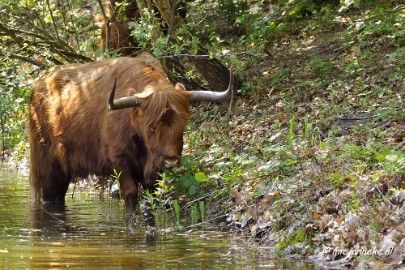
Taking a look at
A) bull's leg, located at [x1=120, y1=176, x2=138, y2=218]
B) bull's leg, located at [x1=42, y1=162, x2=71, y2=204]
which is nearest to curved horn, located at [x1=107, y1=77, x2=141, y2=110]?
bull's leg, located at [x1=120, y1=176, x2=138, y2=218]

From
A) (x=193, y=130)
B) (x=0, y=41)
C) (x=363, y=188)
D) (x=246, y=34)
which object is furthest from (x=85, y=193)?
(x=363, y=188)

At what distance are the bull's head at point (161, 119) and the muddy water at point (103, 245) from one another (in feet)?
2.53

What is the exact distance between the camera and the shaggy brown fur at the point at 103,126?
9.41 metres

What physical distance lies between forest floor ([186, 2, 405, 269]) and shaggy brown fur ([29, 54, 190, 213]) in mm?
802

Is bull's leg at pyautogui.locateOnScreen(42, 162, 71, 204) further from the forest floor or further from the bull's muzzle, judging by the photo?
the bull's muzzle

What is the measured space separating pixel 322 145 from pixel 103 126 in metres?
2.76

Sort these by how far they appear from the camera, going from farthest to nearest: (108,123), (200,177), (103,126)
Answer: (103,126) → (108,123) → (200,177)

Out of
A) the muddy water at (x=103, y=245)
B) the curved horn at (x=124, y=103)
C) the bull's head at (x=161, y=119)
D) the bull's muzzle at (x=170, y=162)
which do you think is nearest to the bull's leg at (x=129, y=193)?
the muddy water at (x=103, y=245)

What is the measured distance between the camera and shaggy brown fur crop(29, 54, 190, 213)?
9.41m

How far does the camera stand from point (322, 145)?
856cm

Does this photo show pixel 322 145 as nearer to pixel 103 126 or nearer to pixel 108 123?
pixel 108 123

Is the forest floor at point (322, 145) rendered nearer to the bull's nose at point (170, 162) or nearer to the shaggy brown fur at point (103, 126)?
the bull's nose at point (170, 162)

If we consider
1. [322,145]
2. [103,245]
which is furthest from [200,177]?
[103,245]

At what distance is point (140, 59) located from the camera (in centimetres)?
1066
